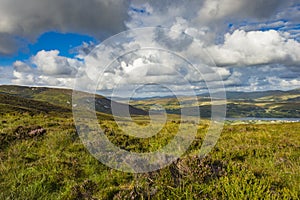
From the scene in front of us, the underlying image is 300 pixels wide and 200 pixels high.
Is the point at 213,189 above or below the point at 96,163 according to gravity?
above

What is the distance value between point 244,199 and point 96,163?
17.1 ft

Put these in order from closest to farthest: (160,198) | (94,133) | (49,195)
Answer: (160,198), (49,195), (94,133)

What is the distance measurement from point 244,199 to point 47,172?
5.15 meters

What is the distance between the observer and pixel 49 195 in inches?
221

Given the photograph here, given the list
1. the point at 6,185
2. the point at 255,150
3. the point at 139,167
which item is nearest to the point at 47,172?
the point at 6,185

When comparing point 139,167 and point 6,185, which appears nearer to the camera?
point 6,185

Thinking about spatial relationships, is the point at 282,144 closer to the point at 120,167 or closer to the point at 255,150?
the point at 255,150

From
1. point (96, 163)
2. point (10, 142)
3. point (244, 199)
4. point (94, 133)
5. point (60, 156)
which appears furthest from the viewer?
point (94, 133)

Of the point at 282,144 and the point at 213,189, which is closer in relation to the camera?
the point at 213,189

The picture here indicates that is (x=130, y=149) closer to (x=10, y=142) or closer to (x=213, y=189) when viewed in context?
(x=10, y=142)

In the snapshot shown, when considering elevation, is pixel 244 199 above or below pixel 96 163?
above

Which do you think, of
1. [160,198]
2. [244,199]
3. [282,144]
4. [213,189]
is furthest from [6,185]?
[282,144]

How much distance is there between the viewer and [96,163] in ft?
27.0

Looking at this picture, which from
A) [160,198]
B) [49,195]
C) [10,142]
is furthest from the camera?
[10,142]
